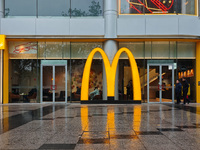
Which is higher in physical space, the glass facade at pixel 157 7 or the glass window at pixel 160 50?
the glass facade at pixel 157 7

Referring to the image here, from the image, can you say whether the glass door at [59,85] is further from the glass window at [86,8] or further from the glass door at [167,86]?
the glass door at [167,86]

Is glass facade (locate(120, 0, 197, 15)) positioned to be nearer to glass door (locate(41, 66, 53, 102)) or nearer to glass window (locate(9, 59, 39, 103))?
glass door (locate(41, 66, 53, 102))

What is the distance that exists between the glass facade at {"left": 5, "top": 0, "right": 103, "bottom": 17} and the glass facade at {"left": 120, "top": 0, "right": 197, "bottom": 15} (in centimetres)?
209

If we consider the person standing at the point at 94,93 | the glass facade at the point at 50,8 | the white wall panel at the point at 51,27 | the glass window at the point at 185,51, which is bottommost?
the person standing at the point at 94,93

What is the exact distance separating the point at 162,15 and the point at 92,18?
17.6ft

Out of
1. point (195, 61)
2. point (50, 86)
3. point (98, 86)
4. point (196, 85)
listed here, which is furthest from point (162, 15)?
point (50, 86)

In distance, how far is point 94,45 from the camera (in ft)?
65.6

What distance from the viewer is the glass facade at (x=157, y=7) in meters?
19.2

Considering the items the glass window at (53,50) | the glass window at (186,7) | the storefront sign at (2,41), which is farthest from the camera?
the glass window at (53,50)

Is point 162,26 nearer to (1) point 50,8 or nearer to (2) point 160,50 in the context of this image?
(2) point 160,50

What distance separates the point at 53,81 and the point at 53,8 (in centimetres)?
566

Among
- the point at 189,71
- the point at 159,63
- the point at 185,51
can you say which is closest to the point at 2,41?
the point at 159,63

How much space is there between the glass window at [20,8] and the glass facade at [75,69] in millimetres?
2244

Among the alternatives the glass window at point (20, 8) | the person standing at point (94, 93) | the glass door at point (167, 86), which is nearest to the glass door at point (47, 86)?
the person standing at point (94, 93)
